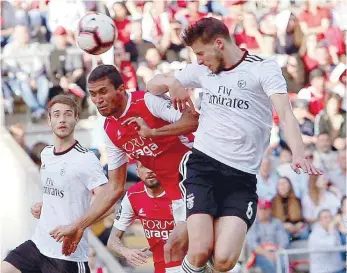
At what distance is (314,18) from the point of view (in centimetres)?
1755

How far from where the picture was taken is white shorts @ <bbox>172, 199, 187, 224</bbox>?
9078 millimetres

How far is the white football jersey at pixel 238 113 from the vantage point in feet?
27.6

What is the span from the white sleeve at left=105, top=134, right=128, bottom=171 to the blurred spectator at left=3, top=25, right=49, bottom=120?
6.54 metres

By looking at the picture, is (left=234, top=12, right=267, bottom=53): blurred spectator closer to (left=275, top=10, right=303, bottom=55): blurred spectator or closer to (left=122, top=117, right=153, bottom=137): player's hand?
(left=275, top=10, right=303, bottom=55): blurred spectator

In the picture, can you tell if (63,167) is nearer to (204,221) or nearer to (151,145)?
(151,145)

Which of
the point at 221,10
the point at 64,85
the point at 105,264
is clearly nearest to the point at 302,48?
the point at 221,10

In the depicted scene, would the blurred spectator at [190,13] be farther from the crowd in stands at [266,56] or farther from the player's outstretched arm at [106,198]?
the player's outstretched arm at [106,198]

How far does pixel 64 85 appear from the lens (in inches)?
627

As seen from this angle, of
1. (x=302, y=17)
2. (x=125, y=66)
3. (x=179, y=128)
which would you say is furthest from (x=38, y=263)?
(x=302, y=17)

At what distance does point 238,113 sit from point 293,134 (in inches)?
27.2

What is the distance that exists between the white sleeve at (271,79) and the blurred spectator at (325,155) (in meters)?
7.19

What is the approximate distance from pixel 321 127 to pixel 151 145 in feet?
23.5

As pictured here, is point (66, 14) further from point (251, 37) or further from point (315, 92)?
point (315, 92)

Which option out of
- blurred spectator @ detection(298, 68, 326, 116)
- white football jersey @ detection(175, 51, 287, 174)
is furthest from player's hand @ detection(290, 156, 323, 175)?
blurred spectator @ detection(298, 68, 326, 116)
